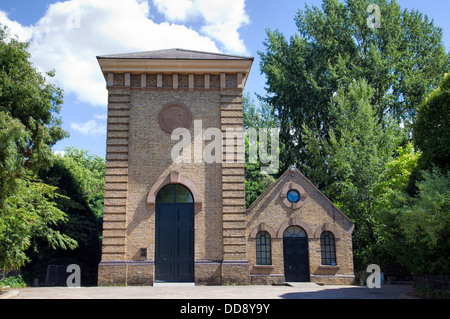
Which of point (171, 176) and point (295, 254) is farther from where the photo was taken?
point (295, 254)

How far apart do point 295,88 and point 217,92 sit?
54.1 feet

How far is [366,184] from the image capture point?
27.6 meters

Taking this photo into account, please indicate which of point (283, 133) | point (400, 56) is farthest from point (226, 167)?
point (400, 56)

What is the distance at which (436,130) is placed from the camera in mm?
16531

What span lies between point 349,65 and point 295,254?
21141 mm

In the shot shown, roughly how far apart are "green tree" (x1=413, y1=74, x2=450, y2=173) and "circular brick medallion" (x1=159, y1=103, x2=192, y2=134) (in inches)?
389

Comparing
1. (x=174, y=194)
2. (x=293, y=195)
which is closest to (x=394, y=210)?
(x=293, y=195)

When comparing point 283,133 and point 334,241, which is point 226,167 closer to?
point 334,241

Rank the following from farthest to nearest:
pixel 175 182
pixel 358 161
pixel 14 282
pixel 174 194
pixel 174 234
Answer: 1. pixel 358 161
2. pixel 14 282
3. pixel 174 194
4. pixel 175 182
5. pixel 174 234

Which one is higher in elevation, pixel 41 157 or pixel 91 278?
pixel 41 157

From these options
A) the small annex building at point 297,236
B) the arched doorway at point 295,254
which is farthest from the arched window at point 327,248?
the arched doorway at point 295,254

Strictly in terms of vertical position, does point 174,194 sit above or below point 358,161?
below

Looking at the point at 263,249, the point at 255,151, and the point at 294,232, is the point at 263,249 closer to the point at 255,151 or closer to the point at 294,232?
the point at 294,232

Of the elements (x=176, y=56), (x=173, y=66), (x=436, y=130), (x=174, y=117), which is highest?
(x=176, y=56)
